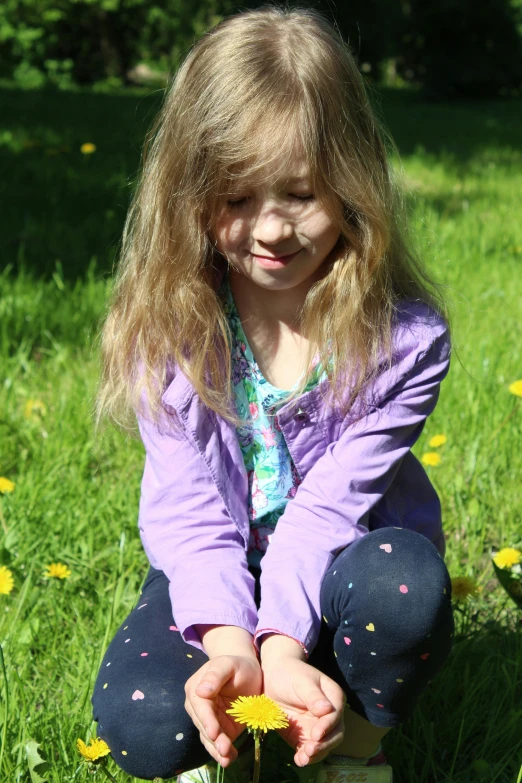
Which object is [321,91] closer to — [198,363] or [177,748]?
[198,363]

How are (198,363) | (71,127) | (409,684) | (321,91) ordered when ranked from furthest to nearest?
(71,127) → (198,363) → (321,91) → (409,684)

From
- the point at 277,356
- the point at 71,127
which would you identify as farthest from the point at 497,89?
the point at 277,356

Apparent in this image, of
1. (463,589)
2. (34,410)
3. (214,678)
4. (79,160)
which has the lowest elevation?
(79,160)

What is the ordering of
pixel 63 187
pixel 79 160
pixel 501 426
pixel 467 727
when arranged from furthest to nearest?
1. pixel 79 160
2. pixel 63 187
3. pixel 501 426
4. pixel 467 727

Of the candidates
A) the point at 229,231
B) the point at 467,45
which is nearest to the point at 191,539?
the point at 229,231

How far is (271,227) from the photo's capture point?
1362mm

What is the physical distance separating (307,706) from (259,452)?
509 mm

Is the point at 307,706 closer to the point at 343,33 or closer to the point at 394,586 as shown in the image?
the point at 394,586

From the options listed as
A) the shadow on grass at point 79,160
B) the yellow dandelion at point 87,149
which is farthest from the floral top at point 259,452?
the yellow dandelion at point 87,149

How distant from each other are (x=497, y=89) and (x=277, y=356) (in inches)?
629

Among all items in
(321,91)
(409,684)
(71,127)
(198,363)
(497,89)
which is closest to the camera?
(409,684)

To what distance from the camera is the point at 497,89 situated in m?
16.1

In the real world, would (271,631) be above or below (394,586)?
below

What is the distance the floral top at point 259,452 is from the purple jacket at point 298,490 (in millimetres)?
37
